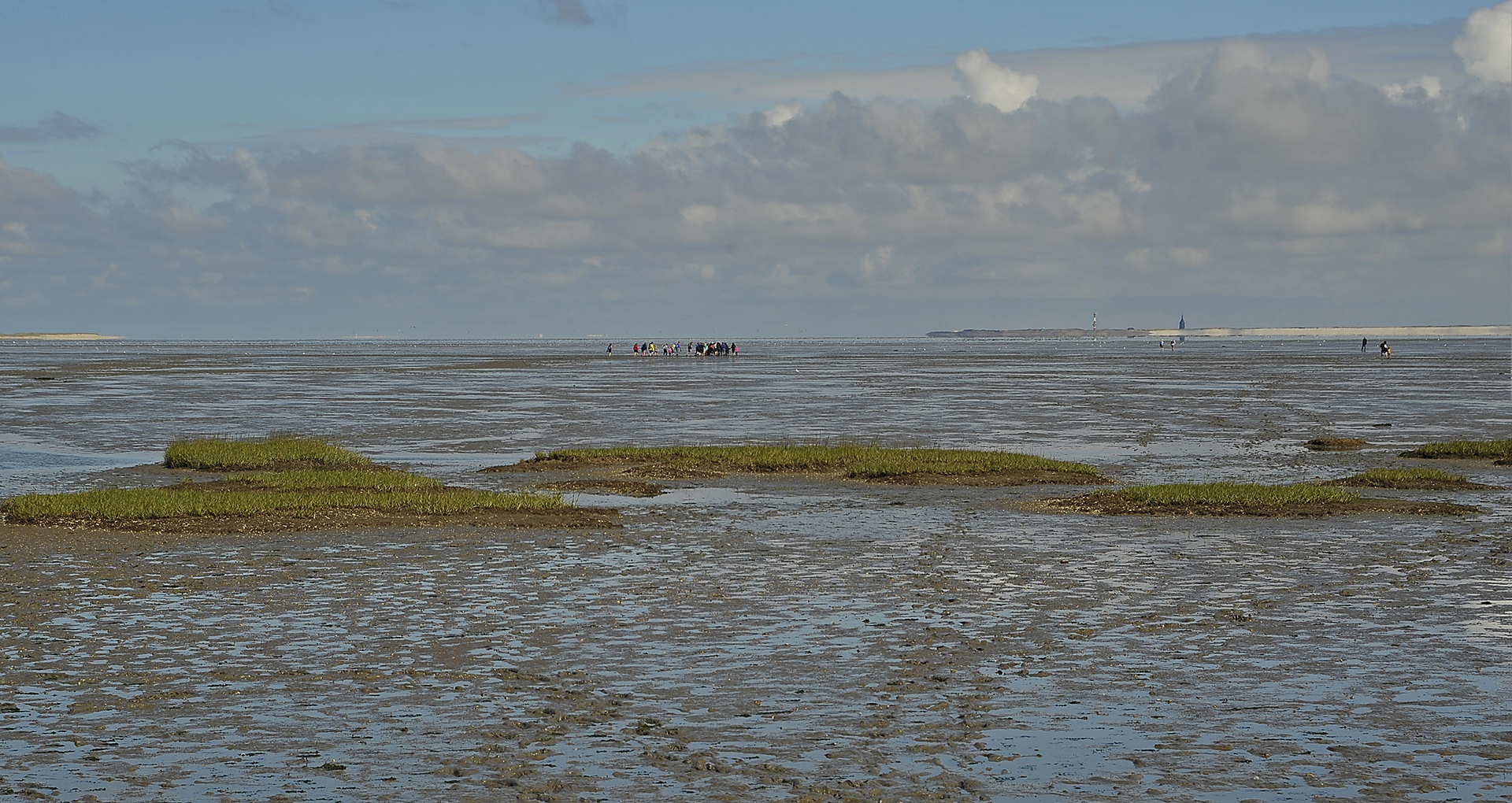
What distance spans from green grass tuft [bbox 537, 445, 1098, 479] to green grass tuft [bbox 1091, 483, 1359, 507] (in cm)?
543

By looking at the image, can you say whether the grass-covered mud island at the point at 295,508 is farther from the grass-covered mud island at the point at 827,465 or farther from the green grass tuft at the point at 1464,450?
the green grass tuft at the point at 1464,450

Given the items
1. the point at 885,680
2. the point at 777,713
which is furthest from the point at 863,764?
the point at 885,680

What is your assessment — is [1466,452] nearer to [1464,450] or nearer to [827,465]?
[1464,450]

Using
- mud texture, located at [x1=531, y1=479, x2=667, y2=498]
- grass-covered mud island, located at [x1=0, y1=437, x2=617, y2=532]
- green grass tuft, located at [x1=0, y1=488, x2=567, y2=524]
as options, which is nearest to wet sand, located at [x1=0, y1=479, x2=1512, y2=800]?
grass-covered mud island, located at [x1=0, y1=437, x2=617, y2=532]

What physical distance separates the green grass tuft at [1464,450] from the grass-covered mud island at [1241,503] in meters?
11.6

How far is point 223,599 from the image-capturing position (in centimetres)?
1916

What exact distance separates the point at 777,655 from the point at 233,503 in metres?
15.4

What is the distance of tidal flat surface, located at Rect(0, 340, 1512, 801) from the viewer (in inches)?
458

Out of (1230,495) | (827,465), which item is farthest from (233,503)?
(1230,495)

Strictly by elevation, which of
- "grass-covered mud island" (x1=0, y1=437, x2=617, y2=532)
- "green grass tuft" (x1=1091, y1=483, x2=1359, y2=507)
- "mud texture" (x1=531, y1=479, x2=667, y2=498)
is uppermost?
"green grass tuft" (x1=1091, y1=483, x2=1359, y2=507)

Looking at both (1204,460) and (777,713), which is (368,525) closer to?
(777,713)

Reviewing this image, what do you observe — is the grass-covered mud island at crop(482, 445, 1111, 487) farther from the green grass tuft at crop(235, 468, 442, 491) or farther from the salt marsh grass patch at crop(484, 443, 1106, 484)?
the green grass tuft at crop(235, 468, 442, 491)

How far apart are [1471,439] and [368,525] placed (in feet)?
121

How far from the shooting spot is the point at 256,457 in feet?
128
